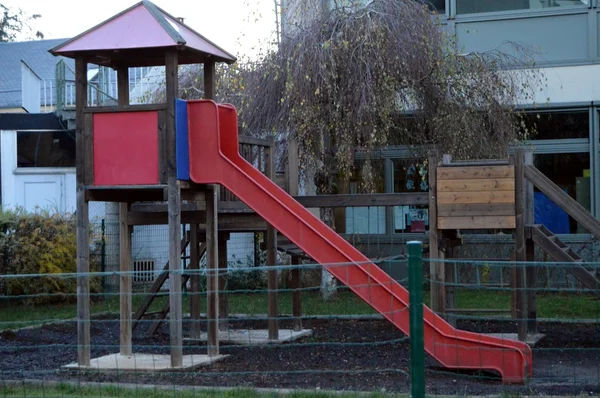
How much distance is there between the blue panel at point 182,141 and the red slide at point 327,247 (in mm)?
69

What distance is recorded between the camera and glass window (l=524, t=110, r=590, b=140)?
18.5 metres

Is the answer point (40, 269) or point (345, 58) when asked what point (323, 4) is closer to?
point (345, 58)

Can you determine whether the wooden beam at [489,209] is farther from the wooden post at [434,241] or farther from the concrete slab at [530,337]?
the concrete slab at [530,337]

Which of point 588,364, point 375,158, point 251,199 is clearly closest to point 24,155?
point 375,158

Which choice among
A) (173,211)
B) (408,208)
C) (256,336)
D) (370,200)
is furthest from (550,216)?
(173,211)

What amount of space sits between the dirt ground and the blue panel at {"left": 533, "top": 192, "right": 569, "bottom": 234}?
19.7 ft

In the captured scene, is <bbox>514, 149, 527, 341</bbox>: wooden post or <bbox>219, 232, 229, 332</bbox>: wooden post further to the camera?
<bbox>219, 232, 229, 332</bbox>: wooden post

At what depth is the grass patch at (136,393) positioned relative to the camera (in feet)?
24.8

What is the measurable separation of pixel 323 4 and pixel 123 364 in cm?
859

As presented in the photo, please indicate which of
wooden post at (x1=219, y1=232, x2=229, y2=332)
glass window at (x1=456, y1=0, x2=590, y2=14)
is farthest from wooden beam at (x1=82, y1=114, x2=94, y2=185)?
glass window at (x1=456, y1=0, x2=590, y2=14)

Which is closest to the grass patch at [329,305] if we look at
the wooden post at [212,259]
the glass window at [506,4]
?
the wooden post at [212,259]

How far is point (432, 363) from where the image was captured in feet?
32.2

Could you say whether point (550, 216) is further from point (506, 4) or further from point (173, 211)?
point (173, 211)

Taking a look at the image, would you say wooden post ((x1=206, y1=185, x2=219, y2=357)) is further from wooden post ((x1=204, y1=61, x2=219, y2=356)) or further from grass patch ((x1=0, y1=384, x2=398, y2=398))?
grass patch ((x1=0, y1=384, x2=398, y2=398))
